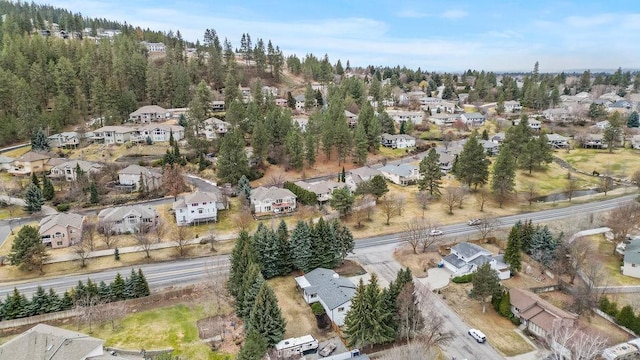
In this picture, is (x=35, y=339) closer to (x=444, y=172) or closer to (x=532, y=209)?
(x=532, y=209)

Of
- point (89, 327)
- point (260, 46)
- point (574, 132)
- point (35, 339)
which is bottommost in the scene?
point (89, 327)

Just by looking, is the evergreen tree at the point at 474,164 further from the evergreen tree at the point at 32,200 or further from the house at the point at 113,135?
the house at the point at 113,135

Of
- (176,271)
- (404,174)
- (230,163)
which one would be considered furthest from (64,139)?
(404,174)

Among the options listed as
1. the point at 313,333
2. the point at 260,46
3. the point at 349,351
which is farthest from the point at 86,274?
the point at 260,46

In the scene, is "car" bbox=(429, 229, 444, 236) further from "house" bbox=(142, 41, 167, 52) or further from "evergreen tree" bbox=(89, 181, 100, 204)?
"house" bbox=(142, 41, 167, 52)

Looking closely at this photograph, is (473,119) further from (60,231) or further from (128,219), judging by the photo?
(60,231)

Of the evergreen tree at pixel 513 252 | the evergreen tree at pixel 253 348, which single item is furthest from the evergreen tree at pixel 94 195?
the evergreen tree at pixel 513 252

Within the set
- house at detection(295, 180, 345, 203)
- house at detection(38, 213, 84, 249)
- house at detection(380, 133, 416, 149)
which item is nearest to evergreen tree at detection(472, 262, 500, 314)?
house at detection(295, 180, 345, 203)

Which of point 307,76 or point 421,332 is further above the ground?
point 307,76
